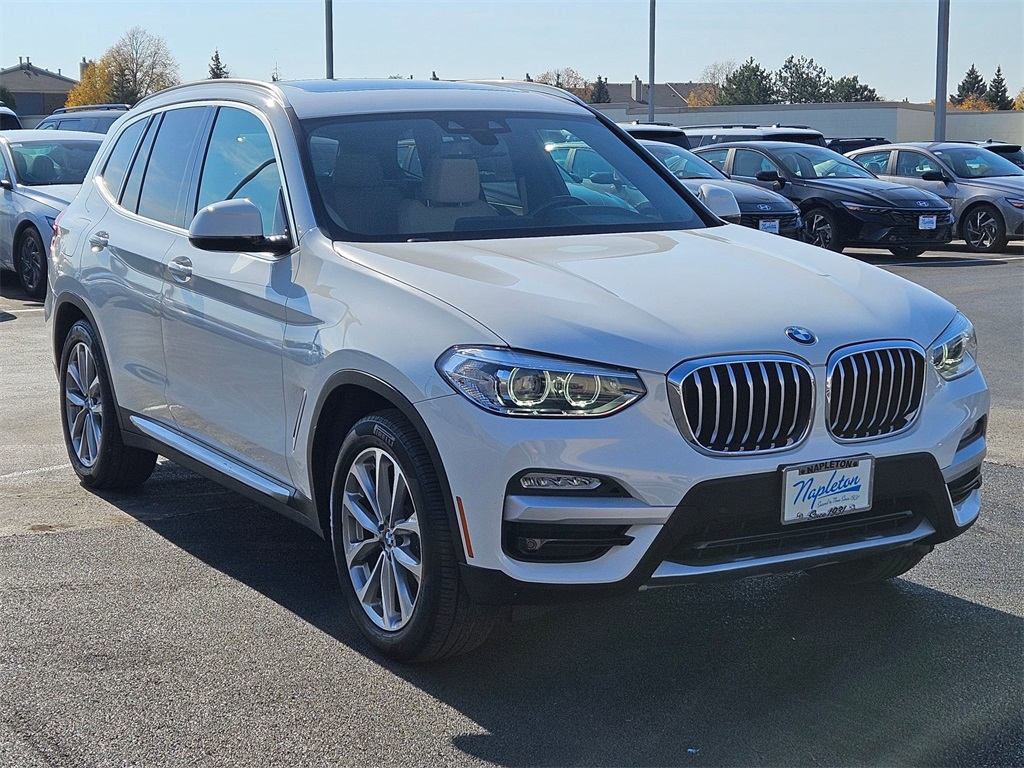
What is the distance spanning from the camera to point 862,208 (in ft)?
58.3

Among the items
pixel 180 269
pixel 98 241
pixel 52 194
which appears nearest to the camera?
pixel 180 269

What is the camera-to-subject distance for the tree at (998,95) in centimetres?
A: 10844

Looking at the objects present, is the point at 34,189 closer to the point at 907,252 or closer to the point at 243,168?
the point at 243,168

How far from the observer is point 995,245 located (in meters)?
19.3

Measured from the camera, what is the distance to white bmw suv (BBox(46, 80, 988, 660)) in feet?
12.3

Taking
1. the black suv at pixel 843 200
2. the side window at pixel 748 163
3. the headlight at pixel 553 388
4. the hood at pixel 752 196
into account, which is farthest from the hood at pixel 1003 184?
the headlight at pixel 553 388

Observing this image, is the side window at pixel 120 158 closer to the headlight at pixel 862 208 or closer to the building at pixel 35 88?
the headlight at pixel 862 208

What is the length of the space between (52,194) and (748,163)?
9.28 m

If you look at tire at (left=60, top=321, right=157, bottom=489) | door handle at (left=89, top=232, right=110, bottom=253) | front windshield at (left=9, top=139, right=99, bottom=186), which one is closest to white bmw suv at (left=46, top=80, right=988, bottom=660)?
door handle at (left=89, top=232, right=110, bottom=253)

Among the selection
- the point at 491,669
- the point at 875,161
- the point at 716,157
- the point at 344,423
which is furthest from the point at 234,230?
the point at 875,161

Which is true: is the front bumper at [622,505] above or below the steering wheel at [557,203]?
below

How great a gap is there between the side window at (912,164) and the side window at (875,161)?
21 centimetres

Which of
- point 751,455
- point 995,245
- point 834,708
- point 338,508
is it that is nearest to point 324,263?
point 338,508

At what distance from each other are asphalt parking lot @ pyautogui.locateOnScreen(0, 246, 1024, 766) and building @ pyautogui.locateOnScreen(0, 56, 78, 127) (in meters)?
125
